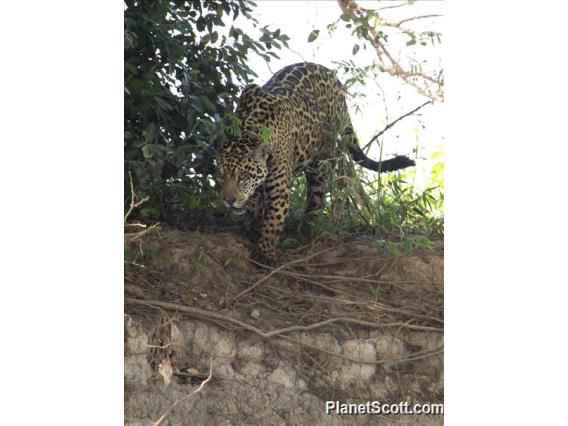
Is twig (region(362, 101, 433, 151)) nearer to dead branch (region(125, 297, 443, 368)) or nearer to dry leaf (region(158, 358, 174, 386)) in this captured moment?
dead branch (region(125, 297, 443, 368))

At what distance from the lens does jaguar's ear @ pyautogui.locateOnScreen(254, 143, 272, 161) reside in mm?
4855

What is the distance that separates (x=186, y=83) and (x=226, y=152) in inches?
16.3

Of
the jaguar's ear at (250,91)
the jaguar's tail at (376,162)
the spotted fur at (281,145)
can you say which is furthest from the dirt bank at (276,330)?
the jaguar's ear at (250,91)

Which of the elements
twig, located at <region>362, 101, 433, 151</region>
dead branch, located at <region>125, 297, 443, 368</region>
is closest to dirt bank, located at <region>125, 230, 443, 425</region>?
dead branch, located at <region>125, 297, 443, 368</region>

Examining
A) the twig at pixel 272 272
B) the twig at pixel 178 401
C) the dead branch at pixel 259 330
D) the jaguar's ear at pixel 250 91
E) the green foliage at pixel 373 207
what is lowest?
the twig at pixel 178 401

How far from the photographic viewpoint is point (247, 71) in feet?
16.4

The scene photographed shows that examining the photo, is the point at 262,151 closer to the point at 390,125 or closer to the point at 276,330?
the point at 390,125

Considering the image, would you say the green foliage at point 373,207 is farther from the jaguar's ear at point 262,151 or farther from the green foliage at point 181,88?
the green foliage at point 181,88

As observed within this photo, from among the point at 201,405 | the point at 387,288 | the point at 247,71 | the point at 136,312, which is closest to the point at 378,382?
the point at 387,288

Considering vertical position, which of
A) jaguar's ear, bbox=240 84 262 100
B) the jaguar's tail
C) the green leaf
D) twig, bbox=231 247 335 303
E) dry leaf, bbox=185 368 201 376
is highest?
the green leaf

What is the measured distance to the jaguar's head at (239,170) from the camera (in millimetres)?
4773

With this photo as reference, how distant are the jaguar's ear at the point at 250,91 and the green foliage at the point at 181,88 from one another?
65 mm
